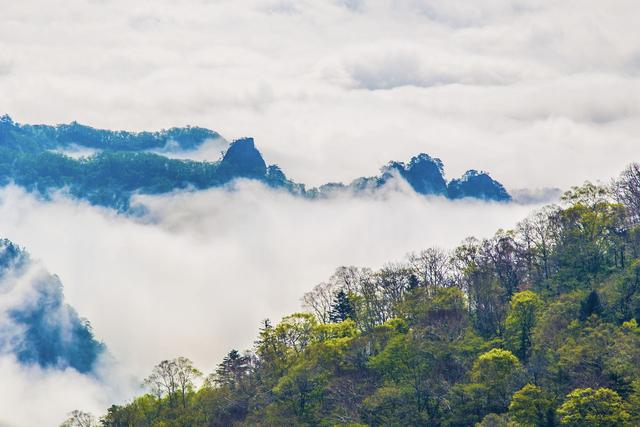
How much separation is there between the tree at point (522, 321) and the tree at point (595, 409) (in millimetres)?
26451

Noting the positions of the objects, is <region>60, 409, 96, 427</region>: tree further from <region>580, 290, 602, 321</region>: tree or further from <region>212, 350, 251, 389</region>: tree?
<region>580, 290, 602, 321</region>: tree

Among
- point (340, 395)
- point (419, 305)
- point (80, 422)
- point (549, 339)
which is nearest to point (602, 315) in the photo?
point (549, 339)

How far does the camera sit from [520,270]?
141 meters

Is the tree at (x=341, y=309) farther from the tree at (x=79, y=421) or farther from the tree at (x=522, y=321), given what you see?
the tree at (x=79, y=421)

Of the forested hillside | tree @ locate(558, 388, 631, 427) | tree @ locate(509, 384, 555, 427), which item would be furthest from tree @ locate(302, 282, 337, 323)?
tree @ locate(558, 388, 631, 427)

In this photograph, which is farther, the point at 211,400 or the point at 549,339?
the point at 211,400

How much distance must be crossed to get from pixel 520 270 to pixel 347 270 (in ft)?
106

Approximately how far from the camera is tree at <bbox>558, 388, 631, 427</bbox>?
90938 millimetres

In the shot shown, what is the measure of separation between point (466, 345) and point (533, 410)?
78.6 ft

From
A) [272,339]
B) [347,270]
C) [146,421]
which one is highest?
[347,270]

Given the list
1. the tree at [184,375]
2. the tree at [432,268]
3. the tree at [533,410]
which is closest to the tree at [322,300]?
the tree at [432,268]

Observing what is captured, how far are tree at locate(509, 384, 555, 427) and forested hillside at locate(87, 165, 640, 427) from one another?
16cm

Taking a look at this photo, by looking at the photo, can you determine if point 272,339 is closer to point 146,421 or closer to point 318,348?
point 318,348

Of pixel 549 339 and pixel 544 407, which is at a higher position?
pixel 549 339
